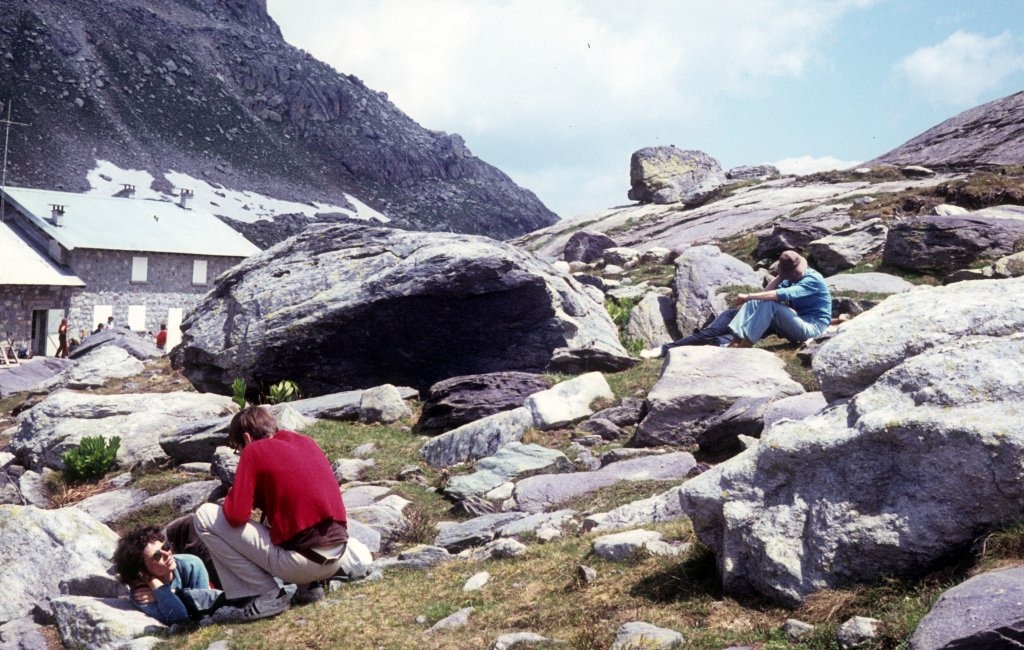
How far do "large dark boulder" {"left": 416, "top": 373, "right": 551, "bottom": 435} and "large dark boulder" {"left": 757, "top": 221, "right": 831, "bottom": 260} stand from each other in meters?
15.4

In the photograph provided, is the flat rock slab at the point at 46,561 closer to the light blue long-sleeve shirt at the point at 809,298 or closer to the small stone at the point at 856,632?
the small stone at the point at 856,632

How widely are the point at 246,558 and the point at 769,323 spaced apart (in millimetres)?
11389

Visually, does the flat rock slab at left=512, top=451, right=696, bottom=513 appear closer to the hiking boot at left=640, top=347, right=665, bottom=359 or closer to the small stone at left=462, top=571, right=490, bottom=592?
the small stone at left=462, top=571, right=490, bottom=592

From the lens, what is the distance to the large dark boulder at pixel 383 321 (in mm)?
17906

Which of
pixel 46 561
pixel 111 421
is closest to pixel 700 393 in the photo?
pixel 46 561

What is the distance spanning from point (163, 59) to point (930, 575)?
15182 centimetres

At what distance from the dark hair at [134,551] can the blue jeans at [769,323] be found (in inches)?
447

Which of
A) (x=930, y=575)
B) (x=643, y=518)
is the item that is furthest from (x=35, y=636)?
(x=930, y=575)

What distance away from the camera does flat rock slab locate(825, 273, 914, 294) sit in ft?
71.8

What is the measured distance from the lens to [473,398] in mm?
15734

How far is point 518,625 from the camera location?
643cm

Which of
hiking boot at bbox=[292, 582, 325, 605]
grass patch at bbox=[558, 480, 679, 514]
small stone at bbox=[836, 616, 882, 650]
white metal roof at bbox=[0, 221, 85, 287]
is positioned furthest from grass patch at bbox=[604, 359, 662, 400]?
white metal roof at bbox=[0, 221, 85, 287]

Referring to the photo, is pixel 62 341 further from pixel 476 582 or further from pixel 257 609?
pixel 476 582

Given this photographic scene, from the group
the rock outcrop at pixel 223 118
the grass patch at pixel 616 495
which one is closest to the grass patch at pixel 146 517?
the grass patch at pixel 616 495
